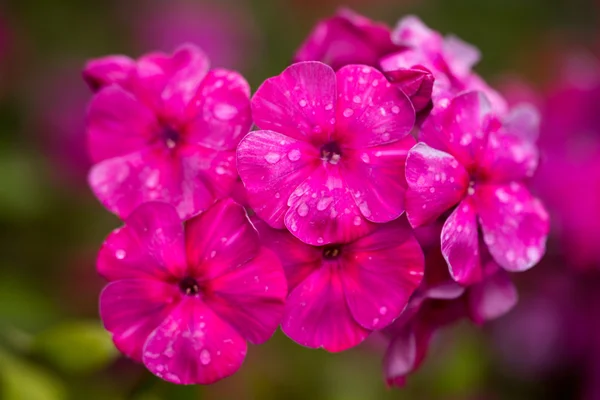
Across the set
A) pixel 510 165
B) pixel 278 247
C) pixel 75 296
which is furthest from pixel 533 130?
pixel 75 296

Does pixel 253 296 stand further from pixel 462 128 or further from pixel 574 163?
pixel 574 163

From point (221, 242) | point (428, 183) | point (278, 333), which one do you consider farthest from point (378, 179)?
point (278, 333)

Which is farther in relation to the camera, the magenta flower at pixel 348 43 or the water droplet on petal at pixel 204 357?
the magenta flower at pixel 348 43

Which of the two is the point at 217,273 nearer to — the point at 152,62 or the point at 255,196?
the point at 255,196

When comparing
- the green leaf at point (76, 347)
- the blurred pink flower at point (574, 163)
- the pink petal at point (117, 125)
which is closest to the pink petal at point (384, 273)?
the pink petal at point (117, 125)

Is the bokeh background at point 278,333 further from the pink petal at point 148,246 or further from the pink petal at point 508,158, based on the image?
the pink petal at point 508,158

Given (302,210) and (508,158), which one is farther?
(508,158)
